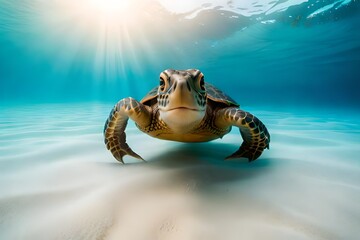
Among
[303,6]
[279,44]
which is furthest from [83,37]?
[303,6]

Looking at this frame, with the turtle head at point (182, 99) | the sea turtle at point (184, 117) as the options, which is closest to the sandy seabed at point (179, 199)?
the sea turtle at point (184, 117)

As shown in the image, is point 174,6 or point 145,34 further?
point 145,34

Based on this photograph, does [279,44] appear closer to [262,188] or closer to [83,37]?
[262,188]

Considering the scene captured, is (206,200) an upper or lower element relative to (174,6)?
lower

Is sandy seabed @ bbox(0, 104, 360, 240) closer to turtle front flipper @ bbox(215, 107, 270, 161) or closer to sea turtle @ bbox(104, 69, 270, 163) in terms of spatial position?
turtle front flipper @ bbox(215, 107, 270, 161)

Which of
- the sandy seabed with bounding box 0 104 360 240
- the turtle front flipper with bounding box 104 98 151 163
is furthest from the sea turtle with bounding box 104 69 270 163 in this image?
the sandy seabed with bounding box 0 104 360 240

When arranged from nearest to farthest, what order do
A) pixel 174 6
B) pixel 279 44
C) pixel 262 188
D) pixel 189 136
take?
1. pixel 262 188
2. pixel 189 136
3. pixel 174 6
4. pixel 279 44

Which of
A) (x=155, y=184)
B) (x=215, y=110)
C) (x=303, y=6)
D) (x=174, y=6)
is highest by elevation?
(x=303, y=6)

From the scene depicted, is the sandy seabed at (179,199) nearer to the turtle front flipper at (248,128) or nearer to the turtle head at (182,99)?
the turtle front flipper at (248,128)
